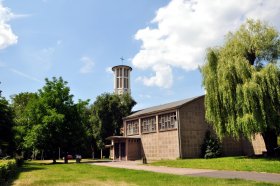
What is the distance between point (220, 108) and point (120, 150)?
65.3ft

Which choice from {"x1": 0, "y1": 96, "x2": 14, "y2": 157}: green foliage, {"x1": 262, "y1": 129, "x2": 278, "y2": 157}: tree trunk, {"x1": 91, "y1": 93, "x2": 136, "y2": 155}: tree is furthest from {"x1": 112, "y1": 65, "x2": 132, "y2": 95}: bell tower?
{"x1": 262, "y1": 129, "x2": 278, "y2": 157}: tree trunk

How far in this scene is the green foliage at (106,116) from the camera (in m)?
52.3

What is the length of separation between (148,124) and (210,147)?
30.4ft

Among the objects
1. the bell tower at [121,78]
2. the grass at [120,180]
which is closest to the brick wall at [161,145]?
the grass at [120,180]

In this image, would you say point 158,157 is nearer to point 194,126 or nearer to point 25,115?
point 194,126

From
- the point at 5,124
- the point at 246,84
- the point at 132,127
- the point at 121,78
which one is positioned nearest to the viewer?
the point at 246,84

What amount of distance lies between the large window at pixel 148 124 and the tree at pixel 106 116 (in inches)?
483

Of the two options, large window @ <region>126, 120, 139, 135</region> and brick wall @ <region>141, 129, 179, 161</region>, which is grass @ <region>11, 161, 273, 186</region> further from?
large window @ <region>126, 120, 139, 135</region>

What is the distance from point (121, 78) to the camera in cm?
8969

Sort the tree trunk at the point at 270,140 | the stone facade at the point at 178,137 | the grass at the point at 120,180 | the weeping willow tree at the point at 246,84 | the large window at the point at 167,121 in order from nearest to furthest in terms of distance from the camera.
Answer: the grass at the point at 120,180 < the weeping willow tree at the point at 246,84 < the tree trunk at the point at 270,140 < the stone facade at the point at 178,137 < the large window at the point at 167,121

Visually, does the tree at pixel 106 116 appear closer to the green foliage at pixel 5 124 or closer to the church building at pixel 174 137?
the church building at pixel 174 137

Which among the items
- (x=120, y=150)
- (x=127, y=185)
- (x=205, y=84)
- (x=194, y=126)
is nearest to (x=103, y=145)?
(x=120, y=150)

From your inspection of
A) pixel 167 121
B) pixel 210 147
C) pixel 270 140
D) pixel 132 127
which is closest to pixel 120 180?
pixel 270 140

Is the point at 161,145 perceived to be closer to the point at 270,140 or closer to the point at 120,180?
the point at 270,140
